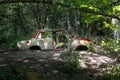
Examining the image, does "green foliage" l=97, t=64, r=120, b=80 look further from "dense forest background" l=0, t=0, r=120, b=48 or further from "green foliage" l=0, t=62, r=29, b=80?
"green foliage" l=0, t=62, r=29, b=80

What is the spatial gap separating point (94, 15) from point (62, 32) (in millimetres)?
8408

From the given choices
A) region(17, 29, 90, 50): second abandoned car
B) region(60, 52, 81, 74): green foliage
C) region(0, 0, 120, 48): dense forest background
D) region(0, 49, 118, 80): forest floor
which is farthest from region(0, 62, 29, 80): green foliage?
region(17, 29, 90, 50): second abandoned car

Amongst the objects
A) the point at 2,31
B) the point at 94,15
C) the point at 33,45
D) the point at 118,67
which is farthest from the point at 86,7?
the point at 2,31

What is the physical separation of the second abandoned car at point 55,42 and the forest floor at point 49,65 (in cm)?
76

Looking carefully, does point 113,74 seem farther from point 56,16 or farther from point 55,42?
point 56,16

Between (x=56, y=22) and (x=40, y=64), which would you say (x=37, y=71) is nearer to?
(x=40, y=64)

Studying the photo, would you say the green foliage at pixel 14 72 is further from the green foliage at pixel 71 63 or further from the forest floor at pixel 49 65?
the green foliage at pixel 71 63

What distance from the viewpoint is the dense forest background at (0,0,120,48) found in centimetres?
772

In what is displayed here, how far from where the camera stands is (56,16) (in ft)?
146

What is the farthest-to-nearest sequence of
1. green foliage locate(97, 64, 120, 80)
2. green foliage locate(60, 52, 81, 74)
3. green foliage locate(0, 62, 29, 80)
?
1. green foliage locate(60, 52, 81, 74)
2. green foliage locate(97, 64, 120, 80)
3. green foliage locate(0, 62, 29, 80)

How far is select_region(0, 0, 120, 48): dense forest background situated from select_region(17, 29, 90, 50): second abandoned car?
4.12 feet

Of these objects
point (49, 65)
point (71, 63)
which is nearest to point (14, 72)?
point (49, 65)

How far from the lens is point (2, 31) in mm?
37875

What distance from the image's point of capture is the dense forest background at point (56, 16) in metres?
7.72
